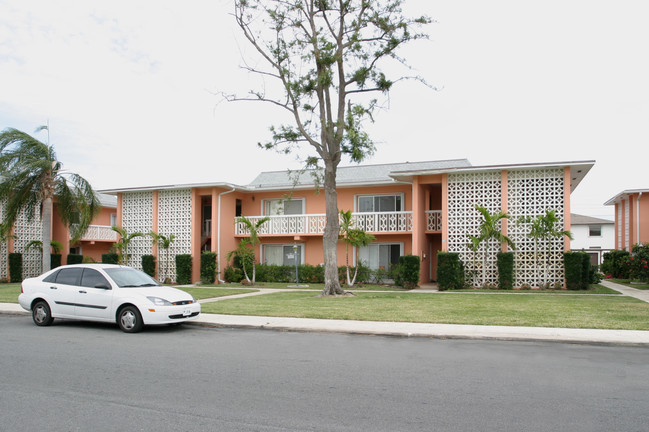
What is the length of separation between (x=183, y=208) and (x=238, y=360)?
2006 centimetres

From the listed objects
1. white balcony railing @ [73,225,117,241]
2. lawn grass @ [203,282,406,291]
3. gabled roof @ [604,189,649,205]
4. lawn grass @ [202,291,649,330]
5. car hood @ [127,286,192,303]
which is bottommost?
lawn grass @ [203,282,406,291]

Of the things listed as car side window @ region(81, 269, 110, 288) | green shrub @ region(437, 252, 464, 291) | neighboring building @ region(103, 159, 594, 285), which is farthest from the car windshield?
green shrub @ region(437, 252, 464, 291)

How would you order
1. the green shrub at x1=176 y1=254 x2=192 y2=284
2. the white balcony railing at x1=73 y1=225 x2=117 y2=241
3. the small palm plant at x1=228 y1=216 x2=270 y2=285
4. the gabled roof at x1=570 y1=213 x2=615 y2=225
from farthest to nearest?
the gabled roof at x1=570 y1=213 x2=615 y2=225 → the white balcony railing at x1=73 y1=225 x2=117 y2=241 → the green shrub at x1=176 y1=254 x2=192 y2=284 → the small palm plant at x1=228 y1=216 x2=270 y2=285

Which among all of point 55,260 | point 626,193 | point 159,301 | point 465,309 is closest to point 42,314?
point 159,301

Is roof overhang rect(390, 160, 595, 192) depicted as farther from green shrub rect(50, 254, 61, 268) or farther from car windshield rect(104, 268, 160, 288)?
green shrub rect(50, 254, 61, 268)

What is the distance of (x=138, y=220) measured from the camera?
93.4 feet

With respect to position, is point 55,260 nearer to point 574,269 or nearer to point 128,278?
point 128,278

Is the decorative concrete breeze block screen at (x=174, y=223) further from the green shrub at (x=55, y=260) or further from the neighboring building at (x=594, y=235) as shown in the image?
the neighboring building at (x=594, y=235)

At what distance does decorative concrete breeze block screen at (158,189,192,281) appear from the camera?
89.7 feet

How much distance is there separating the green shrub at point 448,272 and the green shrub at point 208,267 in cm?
1103

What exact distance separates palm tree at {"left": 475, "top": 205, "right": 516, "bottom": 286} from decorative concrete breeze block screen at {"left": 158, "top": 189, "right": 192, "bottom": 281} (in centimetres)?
1425

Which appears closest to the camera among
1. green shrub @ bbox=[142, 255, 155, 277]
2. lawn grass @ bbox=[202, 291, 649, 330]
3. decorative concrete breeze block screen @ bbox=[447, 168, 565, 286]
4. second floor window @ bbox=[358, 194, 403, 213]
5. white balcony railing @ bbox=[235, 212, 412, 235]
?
lawn grass @ bbox=[202, 291, 649, 330]

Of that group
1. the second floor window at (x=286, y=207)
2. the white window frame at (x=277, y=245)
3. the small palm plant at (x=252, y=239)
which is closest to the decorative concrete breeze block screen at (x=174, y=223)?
the small palm plant at (x=252, y=239)

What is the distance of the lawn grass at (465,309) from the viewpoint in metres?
12.2
